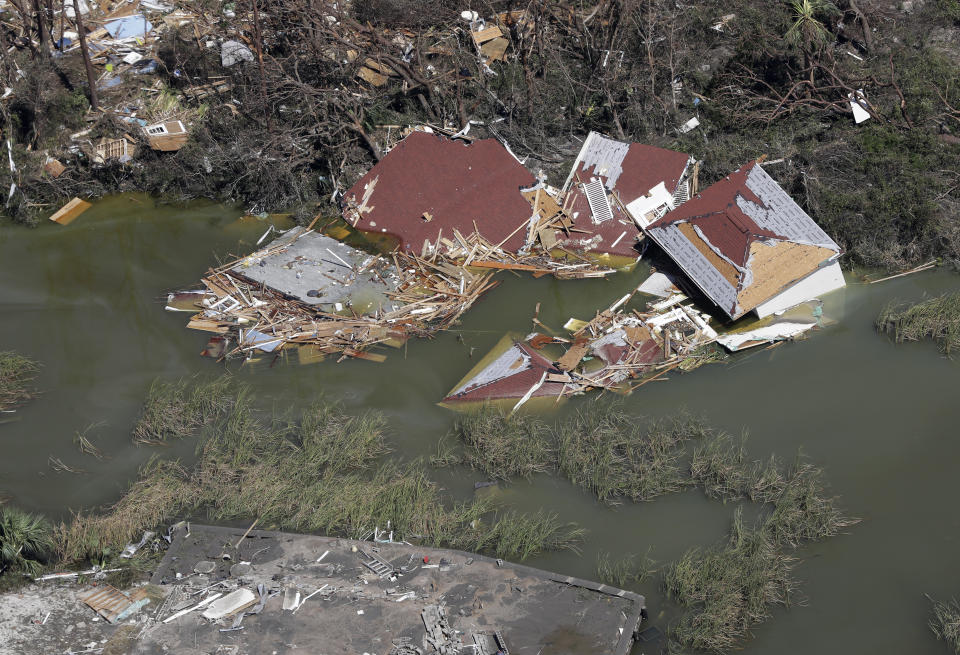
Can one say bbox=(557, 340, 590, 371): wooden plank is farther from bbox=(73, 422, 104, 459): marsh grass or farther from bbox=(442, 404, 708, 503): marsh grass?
bbox=(73, 422, 104, 459): marsh grass

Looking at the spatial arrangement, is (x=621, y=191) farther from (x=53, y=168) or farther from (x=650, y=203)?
(x=53, y=168)

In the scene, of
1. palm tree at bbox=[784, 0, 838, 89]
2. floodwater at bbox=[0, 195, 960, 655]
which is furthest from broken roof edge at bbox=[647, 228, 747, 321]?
palm tree at bbox=[784, 0, 838, 89]

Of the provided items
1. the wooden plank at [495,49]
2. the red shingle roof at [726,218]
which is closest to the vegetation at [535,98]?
the wooden plank at [495,49]

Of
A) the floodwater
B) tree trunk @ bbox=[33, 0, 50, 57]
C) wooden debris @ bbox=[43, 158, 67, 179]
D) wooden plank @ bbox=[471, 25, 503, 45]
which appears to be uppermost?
→ tree trunk @ bbox=[33, 0, 50, 57]

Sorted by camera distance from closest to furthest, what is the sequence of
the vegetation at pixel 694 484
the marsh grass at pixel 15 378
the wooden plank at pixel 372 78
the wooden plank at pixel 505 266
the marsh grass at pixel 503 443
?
1. the vegetation at pixel 694 484
2. the marsh grass at pixel 503 443
3. the marsh grass at pixel 15 378
4. the wooden plank at pixel 505 266
5. the wooden plank at pixel 372 78

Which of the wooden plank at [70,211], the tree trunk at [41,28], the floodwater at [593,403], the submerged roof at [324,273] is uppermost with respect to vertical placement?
the tree trunk at [41,28]

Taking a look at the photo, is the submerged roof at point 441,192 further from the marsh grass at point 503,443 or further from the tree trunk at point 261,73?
the marsh grass at point 503,443
